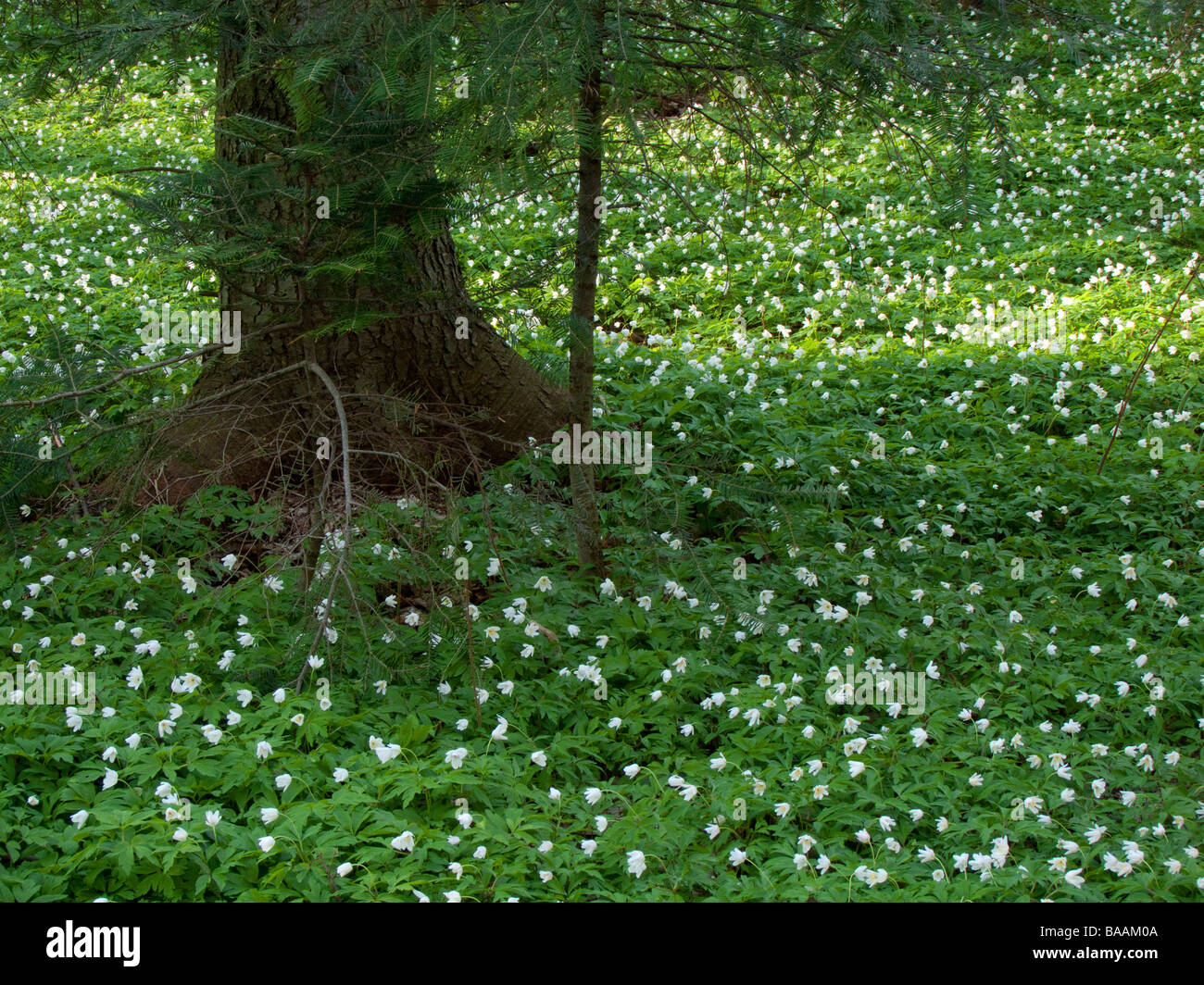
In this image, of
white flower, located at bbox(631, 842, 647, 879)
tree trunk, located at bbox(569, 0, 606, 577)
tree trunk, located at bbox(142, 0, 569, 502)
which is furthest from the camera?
tree trunk, located at bbox(142, 0, 569, 502)

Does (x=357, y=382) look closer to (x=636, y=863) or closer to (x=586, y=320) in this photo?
(x=586, y=320)

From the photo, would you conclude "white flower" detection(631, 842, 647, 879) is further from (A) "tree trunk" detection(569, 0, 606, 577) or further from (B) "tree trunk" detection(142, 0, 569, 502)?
(B) "tree trunk" detection(142, 0, 569, 502)

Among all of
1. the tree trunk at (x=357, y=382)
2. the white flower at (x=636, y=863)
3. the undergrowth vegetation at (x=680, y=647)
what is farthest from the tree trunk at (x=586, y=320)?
the white flower at (x=636, y=863)

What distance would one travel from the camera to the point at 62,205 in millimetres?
9016

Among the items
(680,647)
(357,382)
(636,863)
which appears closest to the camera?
(636,863)

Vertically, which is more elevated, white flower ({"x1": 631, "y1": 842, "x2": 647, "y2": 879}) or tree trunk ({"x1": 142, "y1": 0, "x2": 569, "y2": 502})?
tree trunk ({"x1": 142, "y1": 0, "x2": 569, "y2": 502})

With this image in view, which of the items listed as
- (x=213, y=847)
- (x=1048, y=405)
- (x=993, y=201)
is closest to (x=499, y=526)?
(x=213, y=847)

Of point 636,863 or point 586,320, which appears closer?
point 636,863

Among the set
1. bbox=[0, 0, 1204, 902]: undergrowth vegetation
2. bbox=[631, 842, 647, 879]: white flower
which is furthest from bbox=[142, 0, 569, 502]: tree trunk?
bbox=[631, 842, 647, 879]: white flower

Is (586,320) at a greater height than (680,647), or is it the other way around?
(586,320)

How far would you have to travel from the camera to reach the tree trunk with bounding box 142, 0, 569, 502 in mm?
4316

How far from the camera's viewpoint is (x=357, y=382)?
4898 mm

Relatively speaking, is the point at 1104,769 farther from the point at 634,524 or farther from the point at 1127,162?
the point at 1127,162

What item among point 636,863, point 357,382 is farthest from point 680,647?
point 357,382
